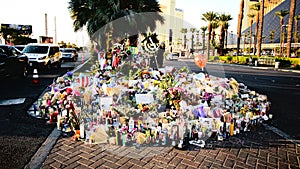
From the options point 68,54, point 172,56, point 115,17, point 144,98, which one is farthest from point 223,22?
point 144,98

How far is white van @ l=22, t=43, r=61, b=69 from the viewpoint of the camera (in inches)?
547

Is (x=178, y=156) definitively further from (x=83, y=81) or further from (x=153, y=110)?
(x=83, y=81)

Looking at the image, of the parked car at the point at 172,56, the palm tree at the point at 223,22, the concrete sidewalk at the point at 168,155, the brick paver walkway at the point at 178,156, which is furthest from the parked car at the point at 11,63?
the palm tree at the point at 223,22

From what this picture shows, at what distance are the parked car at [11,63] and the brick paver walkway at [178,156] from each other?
626 cm

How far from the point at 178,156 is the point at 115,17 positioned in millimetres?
10551

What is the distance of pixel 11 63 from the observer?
369 inches

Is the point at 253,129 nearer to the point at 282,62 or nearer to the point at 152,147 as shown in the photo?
the point at 152,147

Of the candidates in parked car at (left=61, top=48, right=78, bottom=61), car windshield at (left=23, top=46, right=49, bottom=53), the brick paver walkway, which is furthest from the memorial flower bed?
parked car at (left=61, top=48, right=78, bottom=61)

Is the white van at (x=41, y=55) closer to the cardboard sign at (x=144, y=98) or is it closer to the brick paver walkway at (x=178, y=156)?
the cardboard sign at (x=144, y=98)

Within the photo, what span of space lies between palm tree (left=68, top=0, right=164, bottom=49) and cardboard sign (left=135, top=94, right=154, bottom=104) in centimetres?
847

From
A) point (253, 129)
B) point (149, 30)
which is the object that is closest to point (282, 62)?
point (149, 30)

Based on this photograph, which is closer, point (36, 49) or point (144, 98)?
point (144, 98)

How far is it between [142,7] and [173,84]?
9119 mm

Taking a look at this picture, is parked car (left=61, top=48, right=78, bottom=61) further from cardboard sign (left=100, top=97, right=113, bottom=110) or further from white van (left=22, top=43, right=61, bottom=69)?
cardboard sign (left=100, top=97, right=113, bottom=110)
